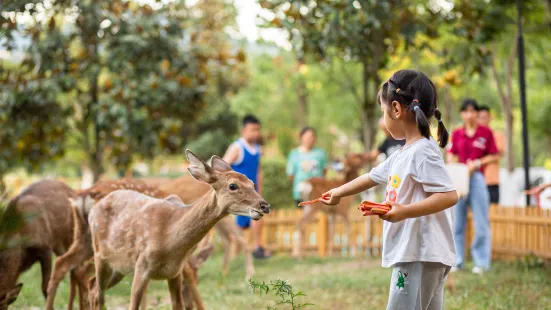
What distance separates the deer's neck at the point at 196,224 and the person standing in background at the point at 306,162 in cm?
679

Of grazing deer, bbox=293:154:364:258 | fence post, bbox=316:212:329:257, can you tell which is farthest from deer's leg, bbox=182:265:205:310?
fence post, bbox=316:212:329:257

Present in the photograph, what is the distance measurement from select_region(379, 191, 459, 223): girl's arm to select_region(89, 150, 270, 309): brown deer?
1279 millimetres

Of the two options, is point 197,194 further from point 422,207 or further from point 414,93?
point 422,207

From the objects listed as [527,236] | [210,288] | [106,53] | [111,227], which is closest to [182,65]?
[106,53]

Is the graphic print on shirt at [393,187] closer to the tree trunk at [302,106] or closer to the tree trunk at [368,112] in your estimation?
the tree trunk at [368,112]

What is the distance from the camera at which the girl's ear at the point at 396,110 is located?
3764 millimetres

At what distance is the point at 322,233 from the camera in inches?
464

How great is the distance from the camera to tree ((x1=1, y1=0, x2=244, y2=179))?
1091 centimetres

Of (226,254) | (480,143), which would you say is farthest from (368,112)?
(226,254)

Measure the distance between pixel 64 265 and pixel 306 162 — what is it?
6.21 m

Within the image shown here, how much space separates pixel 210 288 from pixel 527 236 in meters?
4.71

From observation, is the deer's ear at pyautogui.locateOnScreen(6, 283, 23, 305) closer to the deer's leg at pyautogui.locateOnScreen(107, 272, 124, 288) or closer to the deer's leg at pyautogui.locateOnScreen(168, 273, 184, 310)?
the deer's leg at pyautogui.locateOnScreen(107, 272, 124, 288)

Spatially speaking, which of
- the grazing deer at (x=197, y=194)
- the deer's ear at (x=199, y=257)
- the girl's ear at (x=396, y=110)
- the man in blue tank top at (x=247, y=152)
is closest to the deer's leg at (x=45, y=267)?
the deer's ear at (x=199, y=257)

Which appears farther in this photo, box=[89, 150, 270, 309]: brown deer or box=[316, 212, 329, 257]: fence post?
box=[316, 212, 329, 257]: fence post
